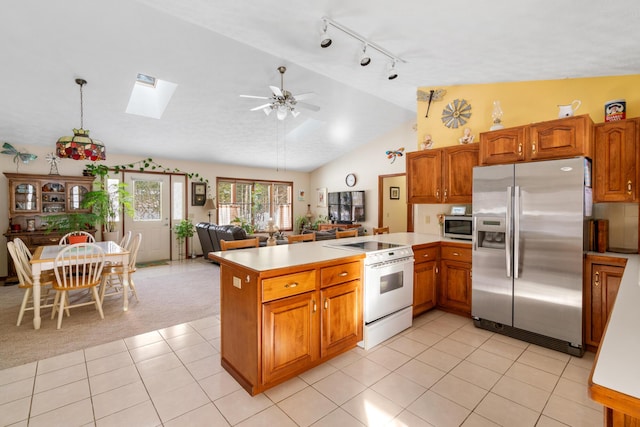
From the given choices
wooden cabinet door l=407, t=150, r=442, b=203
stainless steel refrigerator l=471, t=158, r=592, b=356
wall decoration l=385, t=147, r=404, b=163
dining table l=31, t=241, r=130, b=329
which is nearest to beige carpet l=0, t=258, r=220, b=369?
dining table l=31, t=241, r=130, b=329

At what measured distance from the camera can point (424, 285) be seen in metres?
3.50

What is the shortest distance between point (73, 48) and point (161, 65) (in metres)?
0.91

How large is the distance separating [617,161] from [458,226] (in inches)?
62.2

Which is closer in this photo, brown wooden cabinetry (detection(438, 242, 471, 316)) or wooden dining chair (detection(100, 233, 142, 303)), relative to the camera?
brown wooden cabinetry (detection(438, 242, 471, 316))

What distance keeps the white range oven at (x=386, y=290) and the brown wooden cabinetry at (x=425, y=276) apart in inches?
7.7

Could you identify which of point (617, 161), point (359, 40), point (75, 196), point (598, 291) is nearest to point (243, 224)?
point (75, 196)

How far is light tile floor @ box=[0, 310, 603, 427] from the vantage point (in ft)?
6.15

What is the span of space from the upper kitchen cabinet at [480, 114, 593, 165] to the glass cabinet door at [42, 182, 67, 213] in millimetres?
7169

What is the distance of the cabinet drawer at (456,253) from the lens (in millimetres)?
3441

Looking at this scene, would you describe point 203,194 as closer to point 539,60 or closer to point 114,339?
point 114,339

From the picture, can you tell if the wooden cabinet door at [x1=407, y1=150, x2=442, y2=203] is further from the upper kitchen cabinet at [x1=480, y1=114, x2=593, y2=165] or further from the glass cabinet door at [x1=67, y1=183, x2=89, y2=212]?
the glass cabinet door at [x1=67, y1=183, x2=89, y2=212]

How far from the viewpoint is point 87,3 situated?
289cm

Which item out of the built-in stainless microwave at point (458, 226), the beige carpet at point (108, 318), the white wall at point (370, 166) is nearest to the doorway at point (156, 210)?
the beige carpet at point (108, 318)

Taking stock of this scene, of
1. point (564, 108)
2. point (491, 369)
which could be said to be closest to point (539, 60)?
point (564, 108)
